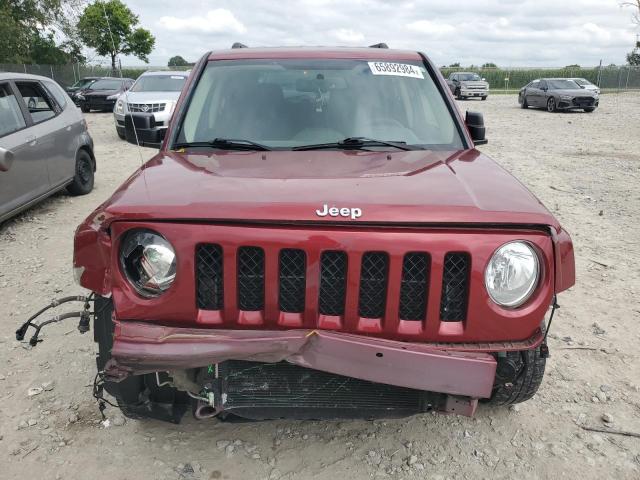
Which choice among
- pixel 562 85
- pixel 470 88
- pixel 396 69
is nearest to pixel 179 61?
pixel 396 69

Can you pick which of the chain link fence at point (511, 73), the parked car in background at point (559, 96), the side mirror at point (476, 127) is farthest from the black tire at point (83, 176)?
the parked car in background at point (559, 96)

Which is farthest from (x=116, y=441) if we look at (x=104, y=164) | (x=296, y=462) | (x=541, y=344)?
(x=104, y=164)

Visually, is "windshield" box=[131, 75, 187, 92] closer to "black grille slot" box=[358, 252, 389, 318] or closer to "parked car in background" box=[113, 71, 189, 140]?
"parked car in background" box=[113, 71, 189, 140]

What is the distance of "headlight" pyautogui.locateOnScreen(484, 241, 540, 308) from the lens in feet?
6.93

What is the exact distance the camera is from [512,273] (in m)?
2.12

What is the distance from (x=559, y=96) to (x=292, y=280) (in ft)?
74.8

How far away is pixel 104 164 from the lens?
416 inches

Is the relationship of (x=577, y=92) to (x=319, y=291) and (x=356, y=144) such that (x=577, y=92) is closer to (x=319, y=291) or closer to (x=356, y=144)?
(x=356, y=144)

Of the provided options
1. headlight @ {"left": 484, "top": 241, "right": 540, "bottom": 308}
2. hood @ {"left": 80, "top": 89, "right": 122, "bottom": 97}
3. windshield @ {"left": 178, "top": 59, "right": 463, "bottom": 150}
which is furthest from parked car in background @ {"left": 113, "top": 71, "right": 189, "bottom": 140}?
headlight @ {"left": 484, "top": 241, "right": 540, "bottom": 308}

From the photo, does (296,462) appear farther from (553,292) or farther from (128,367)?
(553,292)

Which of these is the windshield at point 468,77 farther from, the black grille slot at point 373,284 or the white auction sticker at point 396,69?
the black grille slot at point 373,284

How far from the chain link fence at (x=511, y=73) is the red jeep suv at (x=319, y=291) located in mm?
23318

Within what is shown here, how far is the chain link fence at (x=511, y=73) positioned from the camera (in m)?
33.4

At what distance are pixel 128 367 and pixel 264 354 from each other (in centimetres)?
51
